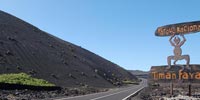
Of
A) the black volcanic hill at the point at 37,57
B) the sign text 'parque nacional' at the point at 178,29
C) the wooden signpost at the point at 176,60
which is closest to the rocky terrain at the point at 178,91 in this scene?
the wooden signpost at the point at 176,60

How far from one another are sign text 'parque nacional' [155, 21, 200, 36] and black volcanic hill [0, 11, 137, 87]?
52.6 m

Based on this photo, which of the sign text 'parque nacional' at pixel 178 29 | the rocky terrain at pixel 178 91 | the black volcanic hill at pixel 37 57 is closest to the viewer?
the sign text 'parque nacional' at pixel 178 29

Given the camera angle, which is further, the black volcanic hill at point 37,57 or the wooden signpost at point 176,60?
the black volcanic hill at point 37,57

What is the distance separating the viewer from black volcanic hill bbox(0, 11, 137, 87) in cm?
7375

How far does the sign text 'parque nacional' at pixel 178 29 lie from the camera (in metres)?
12.8

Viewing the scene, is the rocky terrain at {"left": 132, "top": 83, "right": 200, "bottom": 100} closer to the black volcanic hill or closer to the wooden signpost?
the wooden signpost

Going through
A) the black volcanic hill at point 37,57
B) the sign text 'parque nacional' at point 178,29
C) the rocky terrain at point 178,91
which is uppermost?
the black volcanic hill at point 37,57

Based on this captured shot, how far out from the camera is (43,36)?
107m

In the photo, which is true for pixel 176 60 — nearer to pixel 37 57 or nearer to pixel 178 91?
pixel 178 91

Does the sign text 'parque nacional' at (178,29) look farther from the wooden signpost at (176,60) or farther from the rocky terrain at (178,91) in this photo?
the rocky terrain at (178,91)

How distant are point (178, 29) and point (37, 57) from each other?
73102 millimetres

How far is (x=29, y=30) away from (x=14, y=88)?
6103 centimetres

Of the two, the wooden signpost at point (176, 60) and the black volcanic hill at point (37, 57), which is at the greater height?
the black volcanic hill at point (37, 57)

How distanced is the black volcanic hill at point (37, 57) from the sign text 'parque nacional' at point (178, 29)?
52570 mm
